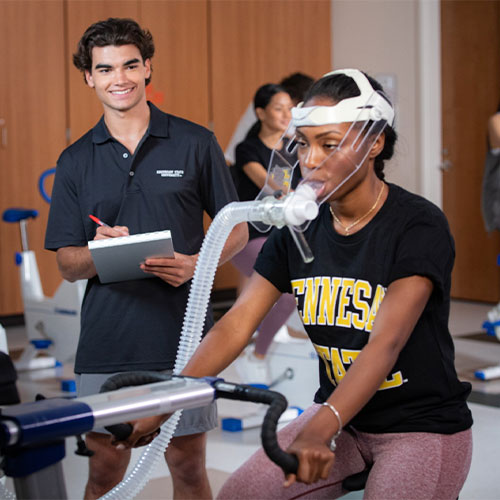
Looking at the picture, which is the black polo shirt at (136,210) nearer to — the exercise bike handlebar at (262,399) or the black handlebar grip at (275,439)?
the exercise bike handlebar at (262,399)

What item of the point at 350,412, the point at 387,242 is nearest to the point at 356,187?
the point at 387,242

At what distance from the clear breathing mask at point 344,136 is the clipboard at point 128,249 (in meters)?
0.39

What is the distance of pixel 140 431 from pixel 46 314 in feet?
10.8

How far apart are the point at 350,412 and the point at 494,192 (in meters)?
3.08

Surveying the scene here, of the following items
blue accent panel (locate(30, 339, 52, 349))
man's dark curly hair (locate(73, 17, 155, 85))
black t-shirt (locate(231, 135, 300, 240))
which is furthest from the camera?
blue accent panel (locate(30, 339, 52, 349))

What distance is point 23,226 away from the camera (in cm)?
484

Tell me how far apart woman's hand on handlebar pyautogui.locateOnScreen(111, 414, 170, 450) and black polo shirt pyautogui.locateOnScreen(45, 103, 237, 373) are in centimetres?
54

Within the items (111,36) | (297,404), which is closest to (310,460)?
(111,36)

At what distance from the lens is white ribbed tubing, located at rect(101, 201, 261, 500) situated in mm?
1411

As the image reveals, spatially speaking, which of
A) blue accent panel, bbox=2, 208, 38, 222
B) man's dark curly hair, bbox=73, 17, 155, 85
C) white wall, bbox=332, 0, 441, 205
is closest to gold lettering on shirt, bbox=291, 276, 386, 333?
man's dark curly hair, bbox=73, 17, 155, 85

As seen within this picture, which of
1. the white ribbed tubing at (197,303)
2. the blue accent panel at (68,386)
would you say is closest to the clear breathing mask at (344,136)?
the white ribbed tubing at (197,303)

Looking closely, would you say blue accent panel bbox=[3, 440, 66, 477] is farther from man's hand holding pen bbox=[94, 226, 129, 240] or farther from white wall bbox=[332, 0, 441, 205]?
white wall bbox=[332, 0, 441, 205]

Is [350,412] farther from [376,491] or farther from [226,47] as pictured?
[226,47]

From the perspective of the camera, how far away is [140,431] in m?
1.38
